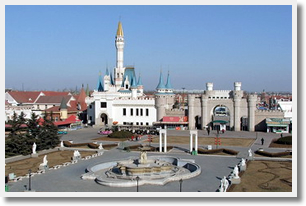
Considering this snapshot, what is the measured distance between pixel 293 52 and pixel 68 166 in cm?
2159

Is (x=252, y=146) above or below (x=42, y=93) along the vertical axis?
below

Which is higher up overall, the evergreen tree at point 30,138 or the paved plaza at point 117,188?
the evergreen tree at point 30,138

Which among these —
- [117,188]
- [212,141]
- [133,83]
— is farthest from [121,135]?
[117,188]

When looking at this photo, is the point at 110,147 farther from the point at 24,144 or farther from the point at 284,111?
the point at 284,111

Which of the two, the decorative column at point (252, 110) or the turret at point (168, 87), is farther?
the turret at point (168, 87)

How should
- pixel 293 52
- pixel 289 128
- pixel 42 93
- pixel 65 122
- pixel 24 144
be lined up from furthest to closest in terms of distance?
pixel 42 93, pixel 65 122, pixel 289 128, pixel 24 144, pixel 293 52

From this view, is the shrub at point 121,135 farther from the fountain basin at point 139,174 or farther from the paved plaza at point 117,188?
the fountain basin at point 139,174

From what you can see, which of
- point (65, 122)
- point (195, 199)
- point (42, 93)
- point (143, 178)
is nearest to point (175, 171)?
point (143, 178)

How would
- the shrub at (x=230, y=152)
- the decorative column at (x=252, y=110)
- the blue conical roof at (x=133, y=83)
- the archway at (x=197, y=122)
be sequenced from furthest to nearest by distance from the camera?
the blue conical roof at (x=133, y=83), the archway at (x=197, y=122), the decorative column at (x=252, y=110), the shrub at (x=230, y=152)

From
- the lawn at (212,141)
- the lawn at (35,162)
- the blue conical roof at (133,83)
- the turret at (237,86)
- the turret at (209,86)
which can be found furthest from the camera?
the blue conical roof at (133,83)

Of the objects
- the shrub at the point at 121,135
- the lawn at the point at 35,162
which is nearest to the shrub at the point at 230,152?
the lawn at the point at 35,162

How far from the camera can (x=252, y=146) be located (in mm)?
42719

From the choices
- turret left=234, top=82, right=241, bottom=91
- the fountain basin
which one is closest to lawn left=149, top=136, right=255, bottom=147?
turret left=234, top=82, right=241, bottom=91

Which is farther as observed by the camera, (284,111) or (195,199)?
(284,111)
